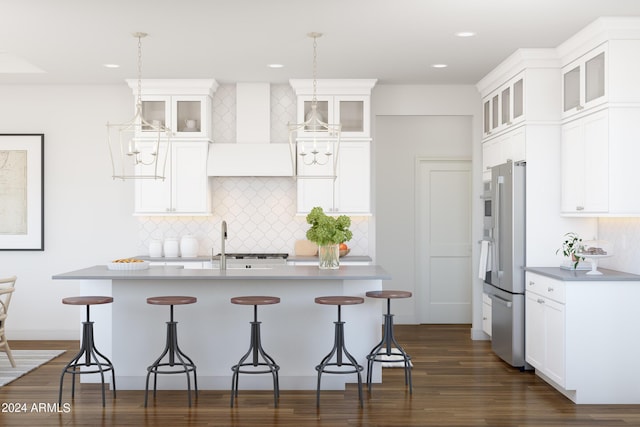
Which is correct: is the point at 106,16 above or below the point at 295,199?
above

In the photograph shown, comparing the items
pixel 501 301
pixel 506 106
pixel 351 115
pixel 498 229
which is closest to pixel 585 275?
pixel 501 301

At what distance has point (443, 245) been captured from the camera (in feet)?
29.0

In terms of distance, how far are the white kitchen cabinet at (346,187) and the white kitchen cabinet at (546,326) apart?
6.83 feet

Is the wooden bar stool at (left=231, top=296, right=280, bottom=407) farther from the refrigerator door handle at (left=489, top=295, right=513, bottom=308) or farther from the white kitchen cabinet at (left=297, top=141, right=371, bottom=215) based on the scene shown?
the white kitchen cabinet at (left=297, top=141, right=371, bottom=215)

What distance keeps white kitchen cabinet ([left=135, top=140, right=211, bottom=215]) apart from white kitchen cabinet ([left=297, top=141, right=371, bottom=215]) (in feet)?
3.37

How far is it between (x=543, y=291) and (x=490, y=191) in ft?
5.43

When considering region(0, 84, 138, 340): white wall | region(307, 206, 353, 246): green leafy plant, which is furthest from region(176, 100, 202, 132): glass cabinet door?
region(307, 206, 353, 246): green leafy plant

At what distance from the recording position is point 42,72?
727 centimetres

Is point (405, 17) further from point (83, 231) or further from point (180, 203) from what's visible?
point (83, 231)

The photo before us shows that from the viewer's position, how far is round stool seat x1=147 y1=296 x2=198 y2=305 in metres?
5.09

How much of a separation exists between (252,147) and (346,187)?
107 centimetres

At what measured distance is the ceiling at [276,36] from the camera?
16.3 feet

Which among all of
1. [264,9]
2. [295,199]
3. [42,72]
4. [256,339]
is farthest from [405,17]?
[42,72]

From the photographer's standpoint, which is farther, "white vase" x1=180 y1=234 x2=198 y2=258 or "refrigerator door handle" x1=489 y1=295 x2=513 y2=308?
"white vase" x1=180 y1=234 x2=198 y2=258
